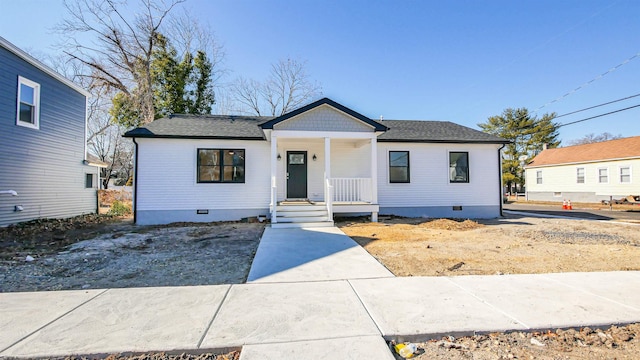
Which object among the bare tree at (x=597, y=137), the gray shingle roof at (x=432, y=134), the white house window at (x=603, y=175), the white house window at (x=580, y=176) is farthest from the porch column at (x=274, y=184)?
the bare tree at (x=597, y=137)

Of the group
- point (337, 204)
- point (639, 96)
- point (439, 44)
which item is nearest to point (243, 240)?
point (337, 204)

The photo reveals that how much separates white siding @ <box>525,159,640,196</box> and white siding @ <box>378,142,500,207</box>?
1609 centimetres

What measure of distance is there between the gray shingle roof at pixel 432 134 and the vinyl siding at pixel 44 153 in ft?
39.8

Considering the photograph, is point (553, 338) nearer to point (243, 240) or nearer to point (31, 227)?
point (243, 240)

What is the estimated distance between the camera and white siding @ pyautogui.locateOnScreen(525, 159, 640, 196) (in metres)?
19.0

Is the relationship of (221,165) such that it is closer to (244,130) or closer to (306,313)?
(244,130)

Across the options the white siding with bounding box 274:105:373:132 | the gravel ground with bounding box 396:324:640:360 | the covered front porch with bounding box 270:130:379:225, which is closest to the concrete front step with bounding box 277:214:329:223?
the covered front porch with bounding box 270:130:379:225

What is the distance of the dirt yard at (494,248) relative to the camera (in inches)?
180

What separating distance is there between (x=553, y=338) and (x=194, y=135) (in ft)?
33.5

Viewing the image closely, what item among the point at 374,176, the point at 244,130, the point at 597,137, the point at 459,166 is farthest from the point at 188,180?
the point at 597,137

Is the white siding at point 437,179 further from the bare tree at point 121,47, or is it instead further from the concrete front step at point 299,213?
the bare tree at point 121,47

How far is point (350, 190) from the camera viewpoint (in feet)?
34.6

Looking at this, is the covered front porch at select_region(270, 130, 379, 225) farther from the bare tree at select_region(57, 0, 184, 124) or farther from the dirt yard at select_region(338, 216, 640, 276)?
the bare tree at select_region(57, 0, 184, 124)

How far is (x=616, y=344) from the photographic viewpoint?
2367mm
